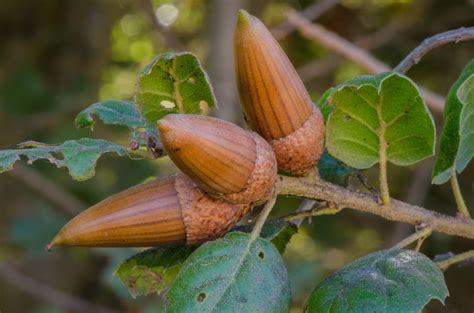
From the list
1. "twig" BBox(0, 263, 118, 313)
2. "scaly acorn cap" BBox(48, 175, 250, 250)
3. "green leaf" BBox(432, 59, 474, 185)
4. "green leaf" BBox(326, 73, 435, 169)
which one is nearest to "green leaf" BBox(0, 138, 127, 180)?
"scaly acorn cap" BBox(48, 175, 250, 250)

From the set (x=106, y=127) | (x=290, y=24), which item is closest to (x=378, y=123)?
(x=290, y=24)

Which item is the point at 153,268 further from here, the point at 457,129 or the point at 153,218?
the point at 457,129

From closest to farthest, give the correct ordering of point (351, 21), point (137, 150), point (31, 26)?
point (137, 150) → point (351, 21) → point (31, 26)

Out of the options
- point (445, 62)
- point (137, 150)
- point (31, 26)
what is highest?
point (137, 150)

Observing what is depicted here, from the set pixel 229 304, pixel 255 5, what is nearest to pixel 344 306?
pixel 229 304

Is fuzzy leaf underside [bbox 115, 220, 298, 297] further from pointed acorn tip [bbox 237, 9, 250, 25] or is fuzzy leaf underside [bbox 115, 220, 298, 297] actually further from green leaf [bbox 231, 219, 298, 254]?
pointed acorn tip [bbox 237, 9, 250, 25]

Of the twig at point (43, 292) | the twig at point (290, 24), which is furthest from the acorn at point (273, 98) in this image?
the twig at point (43, 292)

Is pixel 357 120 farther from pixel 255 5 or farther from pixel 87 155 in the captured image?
pixel 255 5
